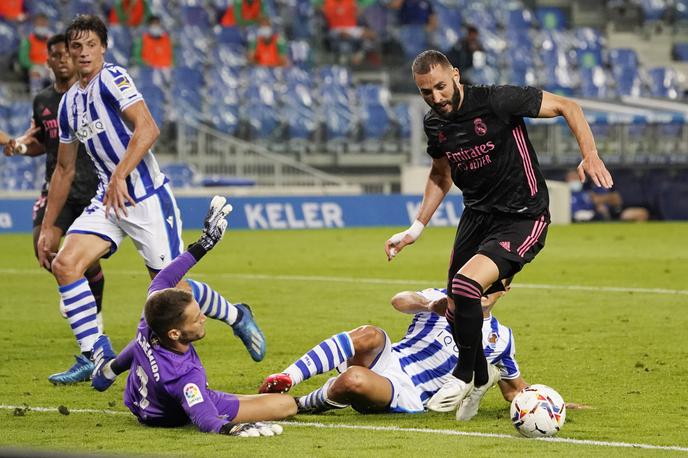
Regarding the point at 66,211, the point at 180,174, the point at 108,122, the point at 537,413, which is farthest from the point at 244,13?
the point at 537,413

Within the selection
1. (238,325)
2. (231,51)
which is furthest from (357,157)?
(238,325)

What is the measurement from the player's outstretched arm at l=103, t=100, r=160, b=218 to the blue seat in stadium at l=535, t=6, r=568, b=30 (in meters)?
24.8

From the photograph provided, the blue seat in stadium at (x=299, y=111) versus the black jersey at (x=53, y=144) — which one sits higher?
the black jersey at (x=53, y=144)

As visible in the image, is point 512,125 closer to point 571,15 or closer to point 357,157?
point 357,157

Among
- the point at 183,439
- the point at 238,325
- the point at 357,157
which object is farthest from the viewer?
the point at 357,157

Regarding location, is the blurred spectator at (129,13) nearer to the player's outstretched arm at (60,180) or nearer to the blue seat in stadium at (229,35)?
the blue seat in stadium at (229,35)

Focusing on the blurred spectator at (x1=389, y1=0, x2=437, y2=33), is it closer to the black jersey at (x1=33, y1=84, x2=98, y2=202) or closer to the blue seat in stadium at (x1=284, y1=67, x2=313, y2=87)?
the blue seat in stadium at (x1=284, y1=67, x2=313, y2=87)

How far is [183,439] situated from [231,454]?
495mm

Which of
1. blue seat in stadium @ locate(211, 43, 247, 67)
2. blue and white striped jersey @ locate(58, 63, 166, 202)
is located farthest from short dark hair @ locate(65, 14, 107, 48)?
blue seat in stadium @ locate(211, 43, 247, 67)

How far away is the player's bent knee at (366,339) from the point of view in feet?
23.9

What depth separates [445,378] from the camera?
24.3 feet

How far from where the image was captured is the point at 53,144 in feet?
34.1

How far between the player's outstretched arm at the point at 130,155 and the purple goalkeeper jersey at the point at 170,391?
136 cm

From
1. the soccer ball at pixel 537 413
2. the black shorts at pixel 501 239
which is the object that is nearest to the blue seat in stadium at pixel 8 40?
the black shorts at pixel 501 239
